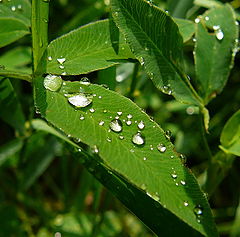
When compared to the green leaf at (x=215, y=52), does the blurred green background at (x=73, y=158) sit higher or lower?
lower

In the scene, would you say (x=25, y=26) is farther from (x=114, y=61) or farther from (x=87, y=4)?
(x=87, y=4)

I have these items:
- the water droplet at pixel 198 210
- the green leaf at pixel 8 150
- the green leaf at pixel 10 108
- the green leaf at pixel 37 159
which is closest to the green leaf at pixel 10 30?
the green leaf at pixel 10 108

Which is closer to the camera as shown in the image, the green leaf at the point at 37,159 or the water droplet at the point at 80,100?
the water droplet at the point at 80,100

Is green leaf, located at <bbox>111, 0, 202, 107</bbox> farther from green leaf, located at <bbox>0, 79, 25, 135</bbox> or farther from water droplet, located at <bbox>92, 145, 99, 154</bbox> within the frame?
green leaf, located at <bbox>0, 79, 25, 135</bbox>

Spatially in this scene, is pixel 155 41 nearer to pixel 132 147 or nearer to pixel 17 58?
pixel 132 147

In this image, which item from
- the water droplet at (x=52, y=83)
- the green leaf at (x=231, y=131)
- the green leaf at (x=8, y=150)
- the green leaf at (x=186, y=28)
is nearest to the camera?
the water droplet at (x=52, y=83)

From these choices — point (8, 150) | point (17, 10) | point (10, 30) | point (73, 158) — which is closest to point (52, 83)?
point (10, 30)

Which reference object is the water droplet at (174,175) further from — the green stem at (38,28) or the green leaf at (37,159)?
the green leaf at (37,159)

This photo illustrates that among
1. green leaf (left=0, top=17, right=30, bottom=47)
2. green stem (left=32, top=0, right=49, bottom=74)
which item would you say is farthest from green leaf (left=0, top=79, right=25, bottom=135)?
green stem (left=32, top=0, right=49, bottom=74)
